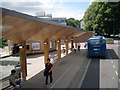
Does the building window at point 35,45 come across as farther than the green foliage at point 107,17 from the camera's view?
No

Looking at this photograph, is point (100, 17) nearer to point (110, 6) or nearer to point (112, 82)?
point (110, 6)

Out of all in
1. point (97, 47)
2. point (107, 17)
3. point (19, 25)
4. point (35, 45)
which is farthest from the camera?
point (107, 17)

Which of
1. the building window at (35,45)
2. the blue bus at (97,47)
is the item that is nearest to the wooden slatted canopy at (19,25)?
the blue bus at (97,47)

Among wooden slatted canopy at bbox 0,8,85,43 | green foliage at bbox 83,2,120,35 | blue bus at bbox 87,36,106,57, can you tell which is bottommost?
blue bus at bbox 87,36,106,57

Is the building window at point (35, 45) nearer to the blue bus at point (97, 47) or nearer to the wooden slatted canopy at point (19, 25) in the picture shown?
the blue bus at point (97, 47)

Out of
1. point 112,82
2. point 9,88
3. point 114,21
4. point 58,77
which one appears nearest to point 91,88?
point 112,82

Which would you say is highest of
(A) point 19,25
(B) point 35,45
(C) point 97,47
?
(A) point 19,25

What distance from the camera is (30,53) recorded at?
2444cm

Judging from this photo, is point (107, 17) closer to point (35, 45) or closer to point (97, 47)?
point (35, 45)

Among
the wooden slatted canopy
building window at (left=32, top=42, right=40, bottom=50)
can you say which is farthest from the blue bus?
building window at (left=32, top=42, right=40, bottom=50)

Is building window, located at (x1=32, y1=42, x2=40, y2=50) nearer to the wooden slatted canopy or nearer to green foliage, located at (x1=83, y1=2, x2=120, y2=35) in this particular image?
the wooden slatted canopy

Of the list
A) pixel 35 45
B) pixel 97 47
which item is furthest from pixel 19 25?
pixel 35 45

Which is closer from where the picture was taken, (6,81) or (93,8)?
(6,81)

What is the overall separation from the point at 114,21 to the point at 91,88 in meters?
41.1
